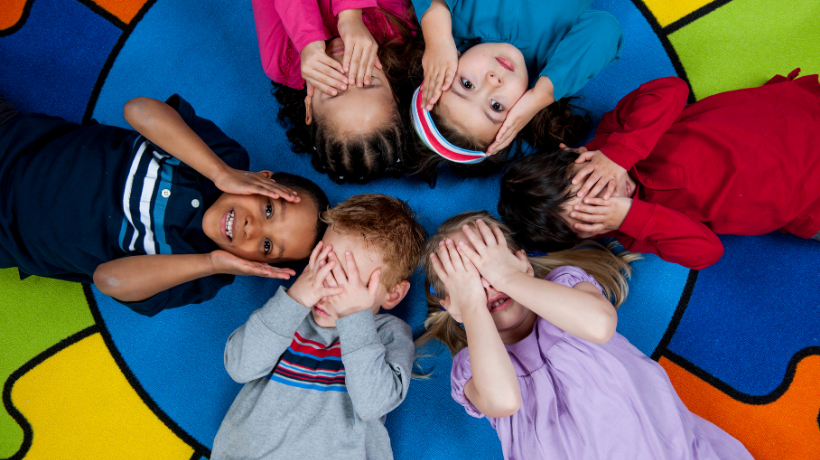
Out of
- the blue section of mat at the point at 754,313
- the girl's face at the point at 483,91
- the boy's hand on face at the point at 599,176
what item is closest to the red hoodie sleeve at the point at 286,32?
the girl's face at the point at 483,91

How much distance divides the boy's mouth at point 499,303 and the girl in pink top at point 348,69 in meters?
0.48

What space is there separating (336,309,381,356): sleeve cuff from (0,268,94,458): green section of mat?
0.91 m

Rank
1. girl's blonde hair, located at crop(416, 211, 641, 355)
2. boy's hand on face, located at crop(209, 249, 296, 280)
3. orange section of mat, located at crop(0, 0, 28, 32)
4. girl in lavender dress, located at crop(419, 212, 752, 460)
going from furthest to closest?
1. orange section of mat, located at crop(0, 0, 28, 32)
2. girl's blonde hair, located at crop(416, 211, 641, 355)
3. boy's hand on face, located at crop(209, 249, 296, 280)
4. girl in lavender dress, located at crop(419, 212, 752, 460)

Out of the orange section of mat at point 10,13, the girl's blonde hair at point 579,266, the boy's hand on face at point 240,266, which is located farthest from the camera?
the orange section of mat at point 10,13

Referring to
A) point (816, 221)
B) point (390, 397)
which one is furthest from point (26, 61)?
point (816, 221)

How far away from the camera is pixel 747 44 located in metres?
1.35

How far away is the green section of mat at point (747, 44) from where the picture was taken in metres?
1.33

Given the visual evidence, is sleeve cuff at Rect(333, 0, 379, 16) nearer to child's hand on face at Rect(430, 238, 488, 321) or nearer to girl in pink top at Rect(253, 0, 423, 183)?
girl in pink top at Rect(253, 0, 423, 183)

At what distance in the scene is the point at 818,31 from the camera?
1322mm

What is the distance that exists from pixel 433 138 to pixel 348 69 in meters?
0.29

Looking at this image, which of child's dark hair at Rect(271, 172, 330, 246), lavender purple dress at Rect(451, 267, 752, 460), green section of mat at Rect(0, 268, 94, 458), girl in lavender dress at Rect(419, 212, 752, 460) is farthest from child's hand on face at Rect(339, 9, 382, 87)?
green section of mat at Rect(0, 268, 94, 458)

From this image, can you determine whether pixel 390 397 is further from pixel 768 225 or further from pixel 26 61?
pixel 26 61

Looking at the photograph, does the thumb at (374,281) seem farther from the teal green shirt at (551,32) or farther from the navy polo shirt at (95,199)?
the teal green shirt at (551,32)

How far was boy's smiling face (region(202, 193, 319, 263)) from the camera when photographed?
3.77 ft
